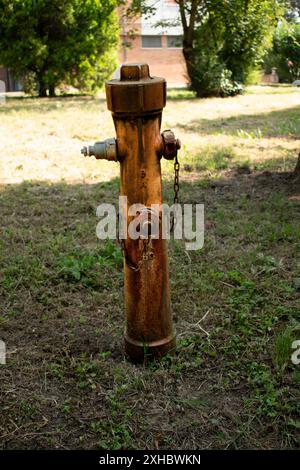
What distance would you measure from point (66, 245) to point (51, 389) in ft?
5.55

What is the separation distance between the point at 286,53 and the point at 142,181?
19.6 meters

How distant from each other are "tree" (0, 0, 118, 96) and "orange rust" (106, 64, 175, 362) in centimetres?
1370

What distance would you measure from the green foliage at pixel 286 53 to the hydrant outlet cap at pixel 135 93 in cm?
1787

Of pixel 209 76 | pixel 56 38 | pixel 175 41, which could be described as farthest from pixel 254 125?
pixel 175 41

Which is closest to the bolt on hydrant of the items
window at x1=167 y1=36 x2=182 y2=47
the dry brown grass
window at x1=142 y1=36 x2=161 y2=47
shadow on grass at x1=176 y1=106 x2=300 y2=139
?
the dry brown grass

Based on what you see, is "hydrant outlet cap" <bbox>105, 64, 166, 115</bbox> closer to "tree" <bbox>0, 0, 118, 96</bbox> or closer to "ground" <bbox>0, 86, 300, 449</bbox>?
"ground" <bbox>0, 86, 300, 449</bbox>

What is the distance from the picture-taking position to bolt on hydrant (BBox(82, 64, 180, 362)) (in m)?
2.37

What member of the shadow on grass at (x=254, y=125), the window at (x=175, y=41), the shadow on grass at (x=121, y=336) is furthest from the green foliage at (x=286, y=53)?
the shadow on grass at (x=121, y=336)

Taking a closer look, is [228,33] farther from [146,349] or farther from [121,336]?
[146,349]

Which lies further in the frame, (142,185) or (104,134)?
(104,134)

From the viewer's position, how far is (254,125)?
9367 mm

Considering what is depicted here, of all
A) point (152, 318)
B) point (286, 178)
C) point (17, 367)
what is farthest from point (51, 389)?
point (286, 178)

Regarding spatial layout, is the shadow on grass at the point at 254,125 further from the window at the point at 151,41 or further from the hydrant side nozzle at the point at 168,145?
the window at the point at 151,41

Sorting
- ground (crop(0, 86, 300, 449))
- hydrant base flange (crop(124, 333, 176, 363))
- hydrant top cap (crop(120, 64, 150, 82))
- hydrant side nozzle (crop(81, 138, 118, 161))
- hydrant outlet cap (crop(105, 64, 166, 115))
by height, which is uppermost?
hydrant top cap (crop(120, 64, 150, 82))
